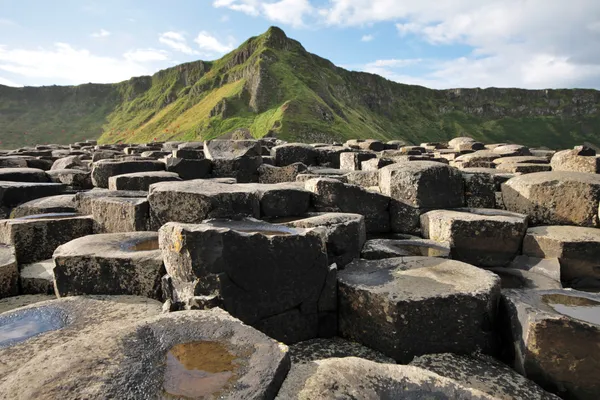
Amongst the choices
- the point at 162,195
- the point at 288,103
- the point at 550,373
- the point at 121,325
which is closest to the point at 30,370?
the point at 121,325

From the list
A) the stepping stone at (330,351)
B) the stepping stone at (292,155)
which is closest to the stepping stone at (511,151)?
the stepping stone at (292,155)

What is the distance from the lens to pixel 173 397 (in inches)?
75.6

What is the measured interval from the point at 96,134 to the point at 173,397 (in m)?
106

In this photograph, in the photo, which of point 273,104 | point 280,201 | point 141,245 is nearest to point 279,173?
point 280,201

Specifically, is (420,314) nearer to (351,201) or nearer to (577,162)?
(351,201)

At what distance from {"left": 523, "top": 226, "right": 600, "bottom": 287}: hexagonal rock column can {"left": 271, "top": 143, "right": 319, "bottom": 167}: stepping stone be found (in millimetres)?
6252

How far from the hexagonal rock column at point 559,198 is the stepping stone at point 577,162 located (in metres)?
1.88

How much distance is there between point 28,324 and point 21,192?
4656 millimetres

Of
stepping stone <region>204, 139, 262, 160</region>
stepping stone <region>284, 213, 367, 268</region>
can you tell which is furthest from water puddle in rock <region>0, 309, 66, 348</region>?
stepping stone <region>204, 139, 262, 160</region>

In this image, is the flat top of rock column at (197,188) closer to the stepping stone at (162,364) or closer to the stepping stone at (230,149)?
the stepping stone at (162,364)

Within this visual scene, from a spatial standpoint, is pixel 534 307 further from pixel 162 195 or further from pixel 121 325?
pixel 162 195

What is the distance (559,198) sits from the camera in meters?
5.75

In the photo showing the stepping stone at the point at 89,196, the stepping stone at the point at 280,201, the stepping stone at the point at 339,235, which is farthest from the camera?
the stepping stone at the point at 89,196

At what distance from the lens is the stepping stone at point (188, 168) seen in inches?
328
